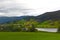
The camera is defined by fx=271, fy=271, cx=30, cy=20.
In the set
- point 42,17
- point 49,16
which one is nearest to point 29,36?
point 42,17

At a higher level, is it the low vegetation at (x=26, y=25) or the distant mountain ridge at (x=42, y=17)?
the distant mountain ridge at (x=42, y=17)

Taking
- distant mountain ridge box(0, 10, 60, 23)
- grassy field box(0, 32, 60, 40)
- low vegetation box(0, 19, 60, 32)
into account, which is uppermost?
distant mountain ridge box(0, 10, 60, 23)

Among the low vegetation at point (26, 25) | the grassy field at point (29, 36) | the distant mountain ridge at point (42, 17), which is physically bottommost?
the grassy field at point (29, 36)

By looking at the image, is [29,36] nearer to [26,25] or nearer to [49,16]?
[26,25]

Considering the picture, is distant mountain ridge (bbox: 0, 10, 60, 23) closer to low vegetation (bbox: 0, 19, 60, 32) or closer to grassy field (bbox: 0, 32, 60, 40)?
low vegetation (bbox: 0, 19, 60, 32)

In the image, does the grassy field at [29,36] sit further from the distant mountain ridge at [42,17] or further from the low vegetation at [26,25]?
the distant mountain ridge at [42,17]

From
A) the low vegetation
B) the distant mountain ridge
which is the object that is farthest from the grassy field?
the distant mountain ridge

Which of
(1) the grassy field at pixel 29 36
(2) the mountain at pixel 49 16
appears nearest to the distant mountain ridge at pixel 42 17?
(2) the mountain at pixel 49 16

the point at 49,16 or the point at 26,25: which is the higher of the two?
the point at 49,16

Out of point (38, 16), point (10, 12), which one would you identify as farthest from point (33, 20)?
point (10, 12)
